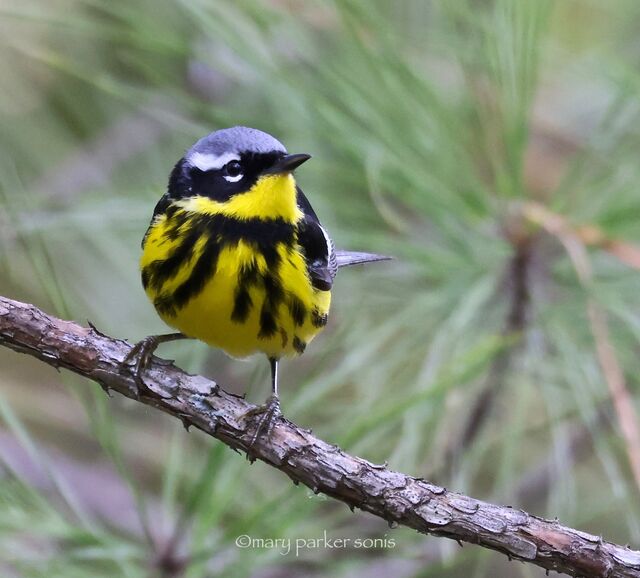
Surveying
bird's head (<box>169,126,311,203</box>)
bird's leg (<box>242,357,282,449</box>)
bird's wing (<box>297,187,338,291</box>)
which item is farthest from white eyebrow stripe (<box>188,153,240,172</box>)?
bird's leg (<box>242,357,282,449</box>)

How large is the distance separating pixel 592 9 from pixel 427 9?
0.68 m

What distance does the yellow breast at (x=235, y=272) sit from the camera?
1.61 metres

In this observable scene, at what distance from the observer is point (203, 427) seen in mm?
1284

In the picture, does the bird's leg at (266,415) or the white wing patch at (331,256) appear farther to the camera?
the white wing patch at (331,256)

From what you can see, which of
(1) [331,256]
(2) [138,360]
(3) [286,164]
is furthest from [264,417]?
(1) [331,256]

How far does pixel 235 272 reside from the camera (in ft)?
5.28

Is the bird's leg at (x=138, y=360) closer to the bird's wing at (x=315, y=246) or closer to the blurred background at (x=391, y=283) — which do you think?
the blurred background at (x=391, y=283)

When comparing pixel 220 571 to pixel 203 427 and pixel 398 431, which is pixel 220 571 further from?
pixel 398 431

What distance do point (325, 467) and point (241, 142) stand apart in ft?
2.22

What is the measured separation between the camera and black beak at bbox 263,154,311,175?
5.23 ft

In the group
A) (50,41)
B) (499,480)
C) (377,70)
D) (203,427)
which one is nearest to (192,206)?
(377,70)

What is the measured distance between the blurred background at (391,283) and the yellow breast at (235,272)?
9 centimetres

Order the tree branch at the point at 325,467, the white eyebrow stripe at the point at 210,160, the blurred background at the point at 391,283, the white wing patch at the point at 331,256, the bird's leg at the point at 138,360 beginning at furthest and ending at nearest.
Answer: the white wing patch at the point at 331,256 → the white eyebrow stripe at the point at 210,160 → the blurred background at the point at 391,283 → the bird's leg at the point at 138,360 → the tree branch at the point at 325,467

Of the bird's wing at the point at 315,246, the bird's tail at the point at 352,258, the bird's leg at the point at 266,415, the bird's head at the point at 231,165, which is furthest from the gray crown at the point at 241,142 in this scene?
the bird's leg at the point at 266,415
